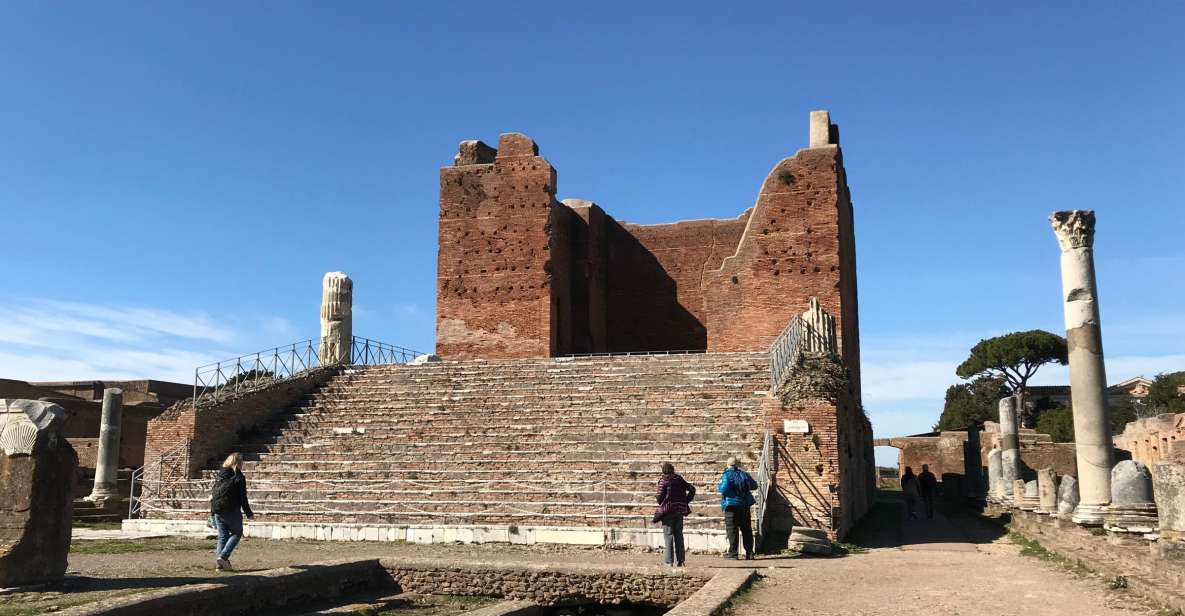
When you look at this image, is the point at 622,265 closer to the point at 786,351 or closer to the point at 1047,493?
the point at 786,351

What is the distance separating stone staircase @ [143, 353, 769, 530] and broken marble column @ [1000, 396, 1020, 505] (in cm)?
807

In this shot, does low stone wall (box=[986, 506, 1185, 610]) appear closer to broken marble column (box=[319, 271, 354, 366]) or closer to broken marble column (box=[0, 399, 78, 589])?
broken marble column (box=[0, 399, 78, 589])

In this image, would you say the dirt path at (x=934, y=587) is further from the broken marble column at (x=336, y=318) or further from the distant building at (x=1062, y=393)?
the distant building at (x=1062, y=393)

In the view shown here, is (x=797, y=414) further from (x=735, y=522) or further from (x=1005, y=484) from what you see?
(x=1005, y=484)

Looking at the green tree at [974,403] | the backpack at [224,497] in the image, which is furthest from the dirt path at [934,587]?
the green tree at [974,403]

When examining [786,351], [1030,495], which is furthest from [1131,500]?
[1030,495]

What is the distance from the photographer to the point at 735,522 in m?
10.3

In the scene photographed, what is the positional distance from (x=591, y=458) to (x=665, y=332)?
1412 centimetres

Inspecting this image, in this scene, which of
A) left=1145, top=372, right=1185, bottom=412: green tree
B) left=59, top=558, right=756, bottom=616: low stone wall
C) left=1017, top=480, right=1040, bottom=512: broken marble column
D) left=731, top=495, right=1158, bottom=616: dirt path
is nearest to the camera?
left=731, top=495, right=1158, bottom=616: dirt path

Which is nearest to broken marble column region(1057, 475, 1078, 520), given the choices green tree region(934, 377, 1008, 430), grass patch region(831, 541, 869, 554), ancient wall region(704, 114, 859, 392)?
grass patch region(831, 541, 869, 554)

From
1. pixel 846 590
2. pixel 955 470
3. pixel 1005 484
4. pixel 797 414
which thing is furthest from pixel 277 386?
pixel 955 470

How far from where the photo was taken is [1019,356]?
5478 cm

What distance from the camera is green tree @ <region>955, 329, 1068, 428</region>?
176ft

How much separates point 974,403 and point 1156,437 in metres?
30.2
